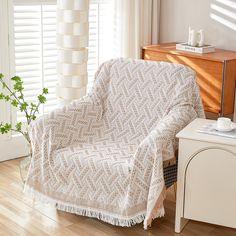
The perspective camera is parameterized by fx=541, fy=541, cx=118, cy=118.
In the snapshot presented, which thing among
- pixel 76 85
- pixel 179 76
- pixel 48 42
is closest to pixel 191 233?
pixel 179 76

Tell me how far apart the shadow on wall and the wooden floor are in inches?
61.8

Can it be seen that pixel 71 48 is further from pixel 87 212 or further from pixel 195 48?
pixel 87 212

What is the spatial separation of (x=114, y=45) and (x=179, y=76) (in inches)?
53.5

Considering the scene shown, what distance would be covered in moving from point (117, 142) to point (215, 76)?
0.99m

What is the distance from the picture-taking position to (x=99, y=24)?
14.6ft

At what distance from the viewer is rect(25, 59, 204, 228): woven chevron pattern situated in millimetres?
2863

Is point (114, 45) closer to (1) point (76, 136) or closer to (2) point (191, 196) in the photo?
(1) point (76, 136)

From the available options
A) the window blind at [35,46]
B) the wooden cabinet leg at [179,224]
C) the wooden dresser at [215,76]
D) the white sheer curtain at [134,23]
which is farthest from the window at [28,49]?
the wooden cabinet leg at [179,224]

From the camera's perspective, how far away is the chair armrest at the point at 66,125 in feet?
10.3

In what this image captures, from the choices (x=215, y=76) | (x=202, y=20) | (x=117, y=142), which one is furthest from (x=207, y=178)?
(x=202, y=20)

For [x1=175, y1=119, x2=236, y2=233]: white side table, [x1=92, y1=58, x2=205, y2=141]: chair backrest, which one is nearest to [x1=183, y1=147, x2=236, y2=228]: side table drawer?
[x1=175, y1=119, x2=236, y2=233]: white side table

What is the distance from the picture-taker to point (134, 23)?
4.45 meters

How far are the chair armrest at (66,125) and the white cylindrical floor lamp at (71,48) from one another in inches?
17.5

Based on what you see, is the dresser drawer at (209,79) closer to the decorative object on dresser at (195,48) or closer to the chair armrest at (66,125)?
the decorative object on dresser at (195,48)
